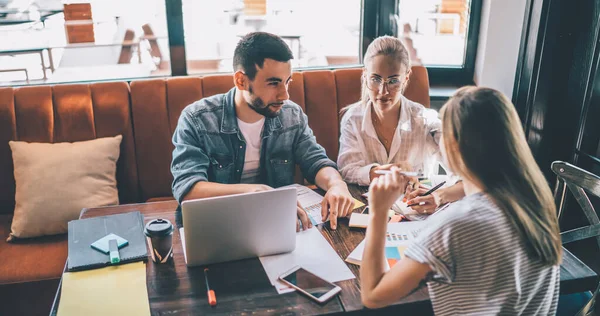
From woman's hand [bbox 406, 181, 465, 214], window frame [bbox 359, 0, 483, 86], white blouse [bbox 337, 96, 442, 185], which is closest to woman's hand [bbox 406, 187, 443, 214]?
woman's hand [bbox 406, 181, 465, 214]

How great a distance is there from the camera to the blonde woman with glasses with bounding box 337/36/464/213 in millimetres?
1969

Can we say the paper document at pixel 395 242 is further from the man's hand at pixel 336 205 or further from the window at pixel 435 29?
the window at pixel 435 29

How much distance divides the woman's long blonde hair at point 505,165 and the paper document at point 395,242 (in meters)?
0.41

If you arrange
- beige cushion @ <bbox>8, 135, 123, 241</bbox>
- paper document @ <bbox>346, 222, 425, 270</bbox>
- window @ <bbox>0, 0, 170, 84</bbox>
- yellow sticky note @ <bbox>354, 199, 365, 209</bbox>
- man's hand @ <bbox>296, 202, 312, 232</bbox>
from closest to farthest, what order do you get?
paper document @ <bbox>346, 222, 425, 270</bbox>
man's hand @ <bbox>296, 202, 312, 232</bbox>
yellow sticky note @ <bbox>354, 199, 365, 209</bbox>
beige cushion @ <bbox>8, 135, 123, 241</bbox>
window @ <bbox>0, 0, 170, 84</bbox>

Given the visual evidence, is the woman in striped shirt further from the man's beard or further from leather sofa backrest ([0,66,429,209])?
leather sofa backrest ([0,66,429,209])

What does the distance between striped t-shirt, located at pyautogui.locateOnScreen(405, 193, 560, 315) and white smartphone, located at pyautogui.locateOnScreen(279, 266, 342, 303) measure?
27 cm

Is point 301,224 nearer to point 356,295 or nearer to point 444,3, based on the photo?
point 356,295

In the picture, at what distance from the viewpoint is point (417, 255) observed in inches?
39.2

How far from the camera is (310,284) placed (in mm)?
1235

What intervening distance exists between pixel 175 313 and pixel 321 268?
0.38 meters

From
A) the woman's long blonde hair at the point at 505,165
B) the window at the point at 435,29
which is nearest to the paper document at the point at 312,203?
the woman's long blonde hair at the point at 505,165

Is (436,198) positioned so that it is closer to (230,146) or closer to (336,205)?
(336,205)

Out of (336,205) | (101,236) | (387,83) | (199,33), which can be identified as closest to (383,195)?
(336,205)

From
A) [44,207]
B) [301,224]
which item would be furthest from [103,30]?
[301,224]
